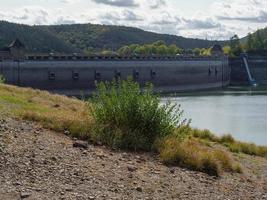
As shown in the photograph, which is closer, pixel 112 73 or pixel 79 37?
pixel 112 73

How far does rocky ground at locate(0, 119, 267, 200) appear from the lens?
7.13 m

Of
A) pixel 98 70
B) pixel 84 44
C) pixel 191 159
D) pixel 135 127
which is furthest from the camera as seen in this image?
pixel 84 44

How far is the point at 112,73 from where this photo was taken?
7981cm

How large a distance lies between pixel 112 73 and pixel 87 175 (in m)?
72.1

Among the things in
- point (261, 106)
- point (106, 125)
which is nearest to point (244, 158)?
point (106, 125)

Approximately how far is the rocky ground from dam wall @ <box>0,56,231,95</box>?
2276 inches

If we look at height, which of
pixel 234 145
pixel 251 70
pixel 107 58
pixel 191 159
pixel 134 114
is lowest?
pixel 251 70

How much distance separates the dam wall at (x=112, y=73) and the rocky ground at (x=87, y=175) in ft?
190

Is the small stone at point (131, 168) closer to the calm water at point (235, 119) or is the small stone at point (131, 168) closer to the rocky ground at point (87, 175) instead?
the rocky ground at point (87, 175)

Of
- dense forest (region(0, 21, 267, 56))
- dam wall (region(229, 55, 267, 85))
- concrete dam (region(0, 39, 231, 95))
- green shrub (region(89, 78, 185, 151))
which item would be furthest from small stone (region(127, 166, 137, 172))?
dense forest (region(0, 21, 267, 56))

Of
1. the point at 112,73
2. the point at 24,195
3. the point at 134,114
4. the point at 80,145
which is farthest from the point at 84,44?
the point at 24,195

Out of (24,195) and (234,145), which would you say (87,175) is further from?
(234,145)

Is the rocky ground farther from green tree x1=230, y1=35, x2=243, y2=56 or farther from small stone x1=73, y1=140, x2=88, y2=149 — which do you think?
green tree x1=230, y1=35, x2=243, y2=56

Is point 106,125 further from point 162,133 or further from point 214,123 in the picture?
point 214,123
